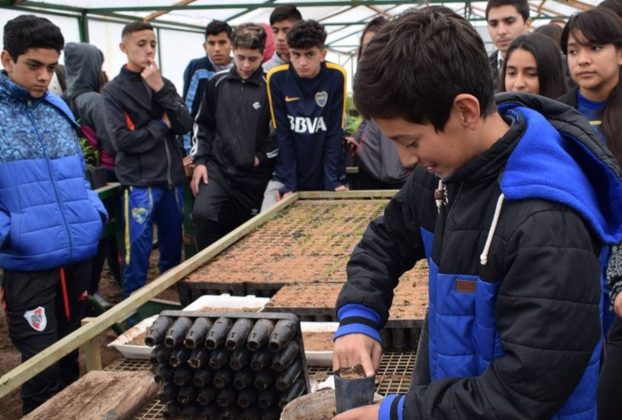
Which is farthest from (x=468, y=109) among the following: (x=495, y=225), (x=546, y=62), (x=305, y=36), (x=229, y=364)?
(x=305, y=36)

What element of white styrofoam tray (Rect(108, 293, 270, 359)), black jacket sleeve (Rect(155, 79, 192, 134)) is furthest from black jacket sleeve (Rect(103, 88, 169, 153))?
white styrofoam tray (Rect(108, 293, 270, 359))

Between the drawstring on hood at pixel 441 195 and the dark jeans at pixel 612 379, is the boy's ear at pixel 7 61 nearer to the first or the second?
the drawstring on hood at pixel 441 195

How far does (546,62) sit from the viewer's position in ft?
9.89

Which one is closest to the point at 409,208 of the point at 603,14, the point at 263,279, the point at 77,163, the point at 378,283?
the point at 378,283

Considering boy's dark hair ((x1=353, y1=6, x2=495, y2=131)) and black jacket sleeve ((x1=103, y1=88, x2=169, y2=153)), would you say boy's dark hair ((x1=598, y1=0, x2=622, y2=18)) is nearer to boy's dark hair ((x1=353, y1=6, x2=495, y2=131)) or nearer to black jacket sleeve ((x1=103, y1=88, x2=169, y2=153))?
boy's dark hair ((x1=353, y1=6, x2=495, y2=131))

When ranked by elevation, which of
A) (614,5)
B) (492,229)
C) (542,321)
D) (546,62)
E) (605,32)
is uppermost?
(614,5)

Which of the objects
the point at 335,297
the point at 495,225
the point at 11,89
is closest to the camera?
the point at 495,225

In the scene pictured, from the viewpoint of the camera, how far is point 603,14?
8.69 ft

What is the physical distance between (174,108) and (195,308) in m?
2.42

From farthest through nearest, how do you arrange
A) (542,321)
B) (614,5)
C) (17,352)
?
(17,352) < (614,5) < (542,321)

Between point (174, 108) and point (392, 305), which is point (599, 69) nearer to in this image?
point (392, 305)

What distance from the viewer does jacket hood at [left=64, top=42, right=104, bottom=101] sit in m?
5.27

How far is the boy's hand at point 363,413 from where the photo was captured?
120 centimetres

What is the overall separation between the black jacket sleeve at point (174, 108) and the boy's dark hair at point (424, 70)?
11.8 feet
